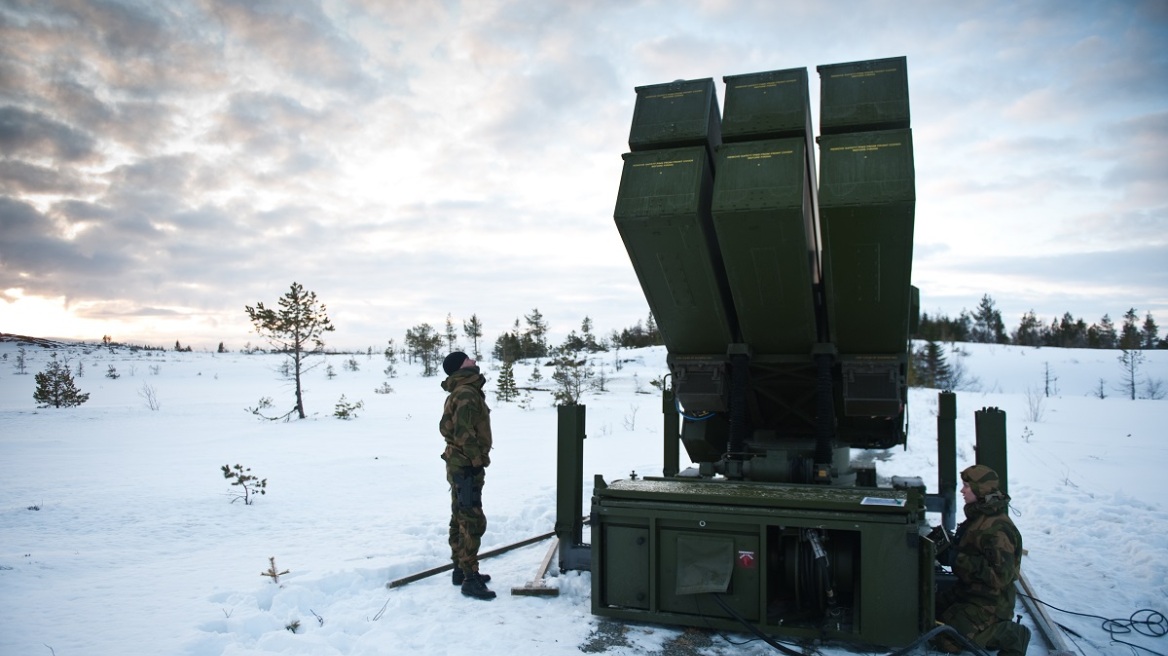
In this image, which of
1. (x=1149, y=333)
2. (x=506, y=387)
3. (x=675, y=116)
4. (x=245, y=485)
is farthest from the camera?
(x=1149, y=333)

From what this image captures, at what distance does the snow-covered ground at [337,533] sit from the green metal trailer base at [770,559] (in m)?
0.28

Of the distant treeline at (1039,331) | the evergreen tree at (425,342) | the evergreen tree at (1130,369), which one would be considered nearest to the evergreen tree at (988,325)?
the distant treeline at (1039,331)

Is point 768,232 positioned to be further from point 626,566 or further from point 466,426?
point 466,426

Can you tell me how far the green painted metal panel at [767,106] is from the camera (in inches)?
215

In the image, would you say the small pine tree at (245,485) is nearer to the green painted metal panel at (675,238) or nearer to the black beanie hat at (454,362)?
the black beanie hat at (454,362)

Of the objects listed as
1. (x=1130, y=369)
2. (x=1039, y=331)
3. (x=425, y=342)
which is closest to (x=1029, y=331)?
(x=1039, y=331)

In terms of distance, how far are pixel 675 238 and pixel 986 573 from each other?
3.07 meters

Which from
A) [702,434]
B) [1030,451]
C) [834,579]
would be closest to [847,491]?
[834,579]

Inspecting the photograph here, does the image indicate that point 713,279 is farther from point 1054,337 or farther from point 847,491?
point 1054,337

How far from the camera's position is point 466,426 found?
18.2 ft

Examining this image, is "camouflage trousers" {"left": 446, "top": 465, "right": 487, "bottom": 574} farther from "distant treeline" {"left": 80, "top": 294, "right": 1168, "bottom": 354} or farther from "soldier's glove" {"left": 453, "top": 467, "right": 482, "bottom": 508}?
"distant treeline" {"left": 80, "top": 294, "right": 1168, "bottom": 354}

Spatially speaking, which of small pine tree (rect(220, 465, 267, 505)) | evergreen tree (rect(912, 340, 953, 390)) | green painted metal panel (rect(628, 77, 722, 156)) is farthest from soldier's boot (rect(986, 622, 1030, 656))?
evergreen tree (rect(912, 340, 953, 390))

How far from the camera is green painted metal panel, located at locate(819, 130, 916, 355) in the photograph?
4809 mm

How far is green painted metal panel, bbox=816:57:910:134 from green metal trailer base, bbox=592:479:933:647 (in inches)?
108
